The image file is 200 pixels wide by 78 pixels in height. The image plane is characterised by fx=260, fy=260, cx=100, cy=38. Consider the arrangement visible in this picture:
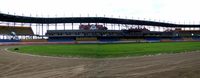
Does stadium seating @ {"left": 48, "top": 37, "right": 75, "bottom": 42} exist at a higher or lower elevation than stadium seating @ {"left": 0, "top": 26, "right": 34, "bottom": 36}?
lower

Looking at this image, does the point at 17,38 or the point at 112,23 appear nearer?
the point at 17,38

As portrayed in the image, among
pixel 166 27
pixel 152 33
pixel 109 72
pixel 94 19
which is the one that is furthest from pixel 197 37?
pixel 109 72

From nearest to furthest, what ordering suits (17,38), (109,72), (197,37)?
(109,72) < (17,38) < (197,37)

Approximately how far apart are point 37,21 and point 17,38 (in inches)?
282

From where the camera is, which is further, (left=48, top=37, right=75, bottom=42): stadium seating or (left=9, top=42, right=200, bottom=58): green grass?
(left=48, top=37, right=75, bottom=42): stadium seating

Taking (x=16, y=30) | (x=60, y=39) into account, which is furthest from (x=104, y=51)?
(x=16, y=30)

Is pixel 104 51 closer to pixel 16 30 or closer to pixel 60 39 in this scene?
pixel 60 39

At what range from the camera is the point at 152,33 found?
8825 cm

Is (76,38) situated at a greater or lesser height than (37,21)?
lesser

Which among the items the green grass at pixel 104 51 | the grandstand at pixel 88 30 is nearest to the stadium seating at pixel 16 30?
the grandstand at pixel 88 30

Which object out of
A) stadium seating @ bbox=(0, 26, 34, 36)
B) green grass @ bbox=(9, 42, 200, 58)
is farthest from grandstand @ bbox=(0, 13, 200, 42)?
Answer: green grass @ bbox=(9, 42, 200, 58)

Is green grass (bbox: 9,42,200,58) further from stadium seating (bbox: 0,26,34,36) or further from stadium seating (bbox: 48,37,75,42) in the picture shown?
stadium seating (bbox: 48,37,75,42)

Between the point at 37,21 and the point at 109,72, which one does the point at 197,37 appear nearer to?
the point at 37,21

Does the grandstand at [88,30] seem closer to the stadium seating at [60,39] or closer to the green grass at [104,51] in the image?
the stadium seating at [60,39]
